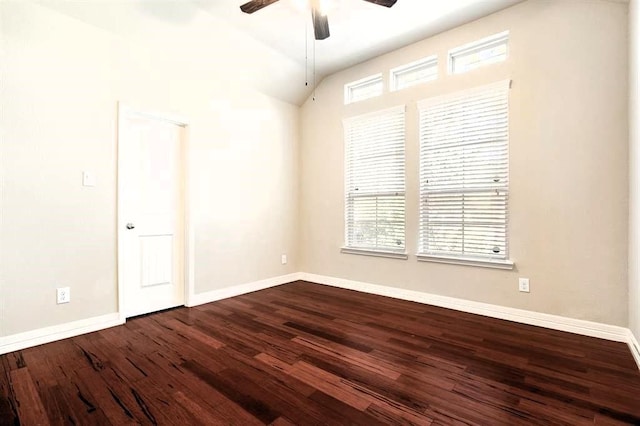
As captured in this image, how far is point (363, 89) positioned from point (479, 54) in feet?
4.98

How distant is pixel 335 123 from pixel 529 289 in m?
3.17

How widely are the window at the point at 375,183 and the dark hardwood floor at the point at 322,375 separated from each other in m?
1.28

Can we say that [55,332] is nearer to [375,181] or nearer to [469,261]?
[375,181]

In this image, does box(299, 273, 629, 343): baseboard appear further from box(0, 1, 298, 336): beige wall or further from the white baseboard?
box(0, 1, 298, 336): beige wall

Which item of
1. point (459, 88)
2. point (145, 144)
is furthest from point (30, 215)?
A: point (459, 88)

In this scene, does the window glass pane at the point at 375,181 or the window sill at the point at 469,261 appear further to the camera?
the window glass pane at the point at 375,181

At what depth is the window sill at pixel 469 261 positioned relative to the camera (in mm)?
3071

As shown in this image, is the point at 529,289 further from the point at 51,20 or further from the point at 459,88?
the point at 51,20

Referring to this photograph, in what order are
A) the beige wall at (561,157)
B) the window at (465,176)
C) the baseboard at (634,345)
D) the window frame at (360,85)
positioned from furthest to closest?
the window frame at (360,85) < the window at (465,176) < the beige wall at (561,157) < the baseboard at (634,345)

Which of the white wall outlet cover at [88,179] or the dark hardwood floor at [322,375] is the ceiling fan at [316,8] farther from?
the dark hardwood floor at [322,375]

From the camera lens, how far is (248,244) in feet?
13.9

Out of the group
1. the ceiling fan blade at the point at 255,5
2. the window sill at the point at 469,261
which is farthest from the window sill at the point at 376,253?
the ceiling fan blade at the point at 255,5

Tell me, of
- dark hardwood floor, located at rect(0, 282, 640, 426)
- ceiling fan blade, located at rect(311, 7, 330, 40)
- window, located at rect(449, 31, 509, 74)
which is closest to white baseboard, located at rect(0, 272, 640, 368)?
dark hardwood floor, located at rect(0, 282, 640, 426)

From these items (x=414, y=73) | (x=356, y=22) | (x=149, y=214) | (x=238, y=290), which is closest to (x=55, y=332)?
(x=149, y=214)
